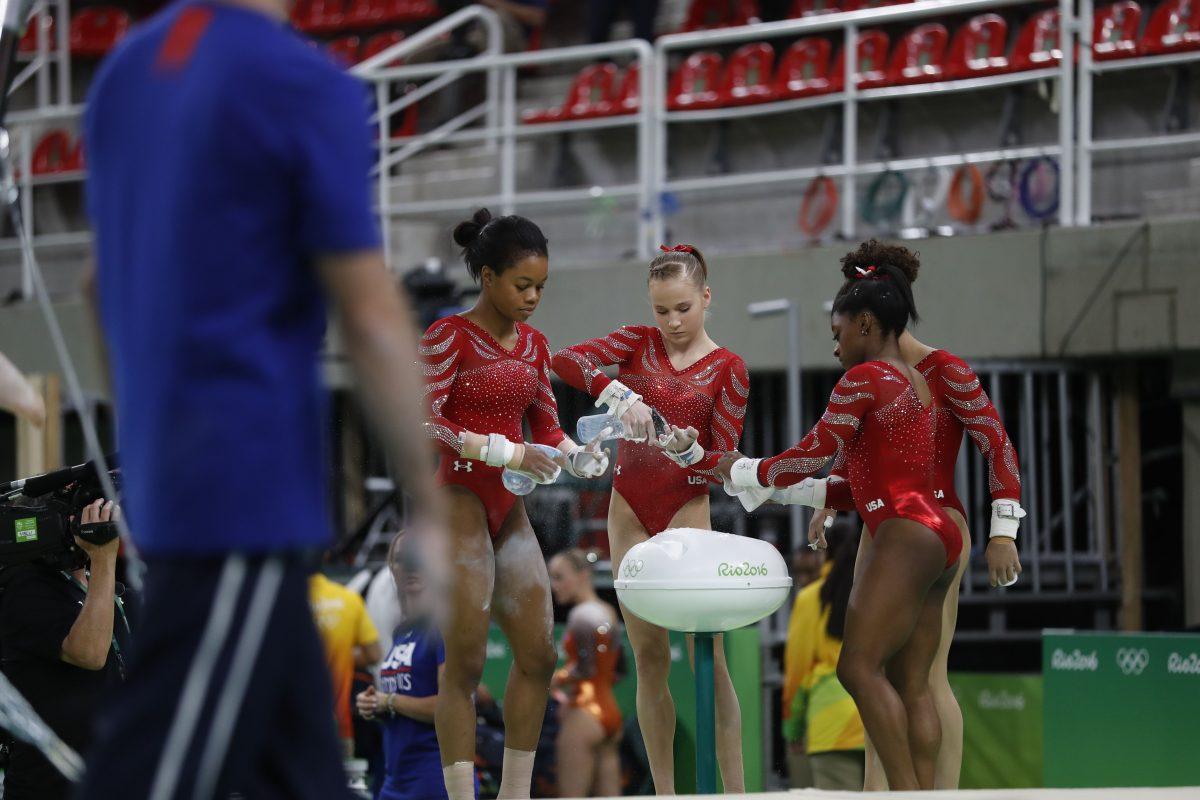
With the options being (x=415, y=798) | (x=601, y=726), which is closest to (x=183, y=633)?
(x=415, y=798)

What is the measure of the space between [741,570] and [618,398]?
68 cm

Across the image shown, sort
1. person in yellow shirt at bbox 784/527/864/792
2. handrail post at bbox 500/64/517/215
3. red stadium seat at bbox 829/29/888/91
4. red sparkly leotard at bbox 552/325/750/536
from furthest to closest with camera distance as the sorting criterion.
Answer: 1. red stadium seat at bbox 829/29/888/91
2. handrail post at bbox 500/64/517/215
3. person in yellow shirt at bbox 784/527/864/792
4. red sparkly leotard at bbox 552/325/750/536

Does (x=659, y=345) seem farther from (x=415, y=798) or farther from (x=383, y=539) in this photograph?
(x=383, y=539)

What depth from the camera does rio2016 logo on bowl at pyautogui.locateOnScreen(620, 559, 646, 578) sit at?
4586mm

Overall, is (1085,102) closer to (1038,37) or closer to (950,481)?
(1038,37)

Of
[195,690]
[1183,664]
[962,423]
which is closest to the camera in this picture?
[195,690]

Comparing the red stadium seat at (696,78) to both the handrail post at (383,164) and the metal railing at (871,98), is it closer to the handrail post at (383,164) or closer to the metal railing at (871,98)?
the metal railing at (871,98)

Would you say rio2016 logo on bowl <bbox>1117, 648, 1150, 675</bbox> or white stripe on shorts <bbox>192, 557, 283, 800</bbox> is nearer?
white stripe on shorts <bbox>192, 557, 283, 800</bbox>

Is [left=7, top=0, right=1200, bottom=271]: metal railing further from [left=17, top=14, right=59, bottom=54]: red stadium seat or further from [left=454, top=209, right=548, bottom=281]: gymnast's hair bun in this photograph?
[left=454, top=209, right=548, bottom=281]: gymnast's hair bun

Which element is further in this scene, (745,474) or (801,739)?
(801,739)

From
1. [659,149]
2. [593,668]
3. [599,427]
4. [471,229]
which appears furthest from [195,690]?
[659,149]

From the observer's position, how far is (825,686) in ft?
23.6

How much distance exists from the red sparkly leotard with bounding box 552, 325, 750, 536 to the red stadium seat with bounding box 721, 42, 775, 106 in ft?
20.0

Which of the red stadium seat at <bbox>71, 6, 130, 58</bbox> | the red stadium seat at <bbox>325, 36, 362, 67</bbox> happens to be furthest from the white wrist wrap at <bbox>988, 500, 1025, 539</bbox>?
the red stadium seat at <bbox>71, 6, 130, 58</bbox>
